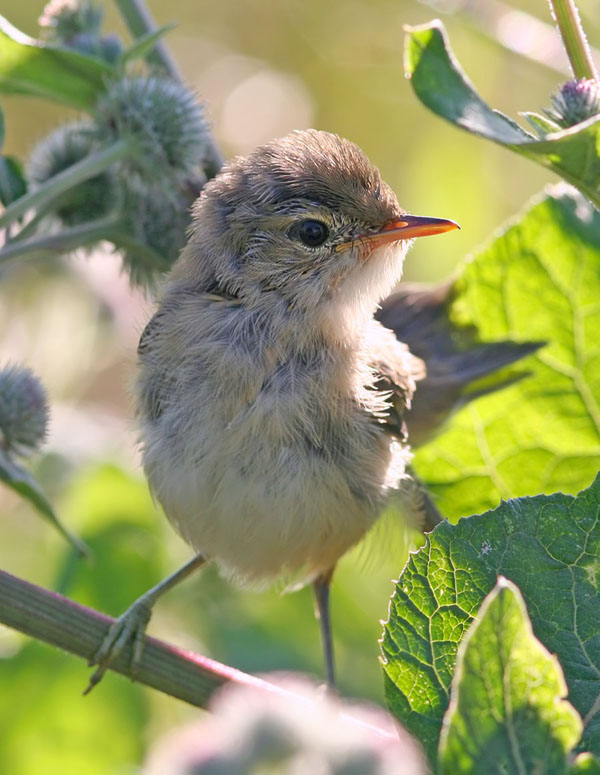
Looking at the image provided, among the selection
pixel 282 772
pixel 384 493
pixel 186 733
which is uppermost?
pixel 282 772

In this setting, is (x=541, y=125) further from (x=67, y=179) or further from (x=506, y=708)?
(x=67, y=179)

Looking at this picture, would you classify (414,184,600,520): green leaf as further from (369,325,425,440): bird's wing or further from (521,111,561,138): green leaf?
(521,111,561,138): green leaf

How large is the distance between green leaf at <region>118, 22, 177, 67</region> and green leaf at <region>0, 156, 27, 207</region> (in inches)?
17.6

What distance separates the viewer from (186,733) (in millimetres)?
1528

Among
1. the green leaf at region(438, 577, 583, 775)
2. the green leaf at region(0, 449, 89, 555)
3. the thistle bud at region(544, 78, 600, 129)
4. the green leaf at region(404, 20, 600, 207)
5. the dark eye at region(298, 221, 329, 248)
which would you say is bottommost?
the green leaf at region(0, 449, 89, 555)

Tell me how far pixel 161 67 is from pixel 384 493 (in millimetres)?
1664

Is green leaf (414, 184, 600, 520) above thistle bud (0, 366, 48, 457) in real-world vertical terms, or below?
above

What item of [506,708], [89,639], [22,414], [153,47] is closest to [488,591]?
[506,708]

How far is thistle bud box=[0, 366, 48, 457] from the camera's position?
11.0ft

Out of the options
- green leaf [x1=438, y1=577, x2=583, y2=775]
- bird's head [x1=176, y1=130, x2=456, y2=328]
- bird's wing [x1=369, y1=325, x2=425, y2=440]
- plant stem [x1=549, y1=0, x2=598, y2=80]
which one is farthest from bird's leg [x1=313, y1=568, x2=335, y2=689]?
green leaf [x1=438, y1=577, x2=583, y2=775]

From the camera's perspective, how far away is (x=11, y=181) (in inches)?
130

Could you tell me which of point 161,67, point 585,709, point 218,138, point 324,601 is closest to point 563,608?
point 585,709

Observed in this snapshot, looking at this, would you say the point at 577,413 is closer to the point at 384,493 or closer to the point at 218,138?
the point at 384,493

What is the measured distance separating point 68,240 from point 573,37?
170cm
